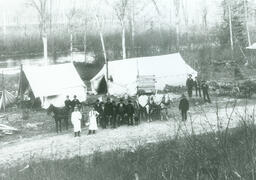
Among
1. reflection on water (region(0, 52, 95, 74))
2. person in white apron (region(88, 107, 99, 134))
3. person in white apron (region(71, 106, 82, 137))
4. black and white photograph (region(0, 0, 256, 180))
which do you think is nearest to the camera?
black and white photograph (region(0, 0, 256, 180))

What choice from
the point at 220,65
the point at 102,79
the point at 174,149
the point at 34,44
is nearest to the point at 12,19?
the point at 34,44

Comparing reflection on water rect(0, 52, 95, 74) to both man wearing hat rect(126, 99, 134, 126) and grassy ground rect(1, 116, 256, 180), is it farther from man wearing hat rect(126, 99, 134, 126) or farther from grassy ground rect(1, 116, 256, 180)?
grassy ground rect(1, 116, 256, 180)

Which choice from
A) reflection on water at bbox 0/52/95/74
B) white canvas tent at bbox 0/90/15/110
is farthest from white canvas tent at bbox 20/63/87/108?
reflection on water at bbox 0/52/95/74

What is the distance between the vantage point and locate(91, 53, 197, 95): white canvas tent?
2869cm

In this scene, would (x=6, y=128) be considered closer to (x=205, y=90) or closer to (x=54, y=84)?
(x=54, y=84)

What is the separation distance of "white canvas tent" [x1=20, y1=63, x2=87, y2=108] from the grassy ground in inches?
460

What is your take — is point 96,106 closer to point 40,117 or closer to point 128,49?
point 40,117

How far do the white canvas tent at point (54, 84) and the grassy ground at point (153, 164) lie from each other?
38.3ft

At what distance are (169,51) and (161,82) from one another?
899 inches

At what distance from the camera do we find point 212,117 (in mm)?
20750

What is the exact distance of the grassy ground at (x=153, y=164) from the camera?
871cm

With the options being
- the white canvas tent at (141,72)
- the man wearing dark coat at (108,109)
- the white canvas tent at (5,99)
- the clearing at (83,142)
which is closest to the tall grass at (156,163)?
the clearing at (83,142)

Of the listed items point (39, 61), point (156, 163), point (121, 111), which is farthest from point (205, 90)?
point (39, 61)

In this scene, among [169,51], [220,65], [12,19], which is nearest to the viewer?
[220,65]
